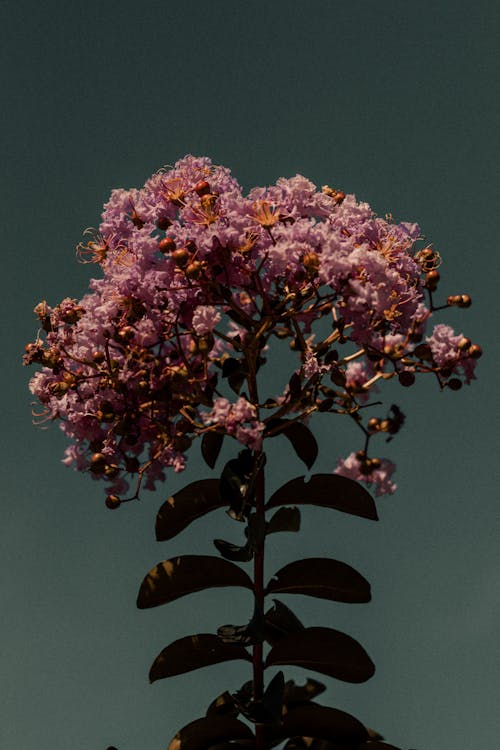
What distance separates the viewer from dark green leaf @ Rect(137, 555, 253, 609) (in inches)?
128

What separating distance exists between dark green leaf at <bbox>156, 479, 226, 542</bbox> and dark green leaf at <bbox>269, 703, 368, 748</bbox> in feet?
2.59

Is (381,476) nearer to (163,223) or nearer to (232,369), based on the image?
(232,369)

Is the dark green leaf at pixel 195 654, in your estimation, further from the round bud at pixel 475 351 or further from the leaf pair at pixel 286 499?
the round bud at pixel 475 351

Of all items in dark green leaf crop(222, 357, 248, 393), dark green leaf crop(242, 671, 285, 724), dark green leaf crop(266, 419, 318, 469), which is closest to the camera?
dark green leaf crop(242, 671, 285, 724)

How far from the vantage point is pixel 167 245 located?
10.4ft

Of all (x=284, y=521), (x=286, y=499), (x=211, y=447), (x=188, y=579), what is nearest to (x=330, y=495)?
(x=286, y=499)

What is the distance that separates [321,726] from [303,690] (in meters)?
0.31

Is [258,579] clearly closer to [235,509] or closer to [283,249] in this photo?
[235,509]

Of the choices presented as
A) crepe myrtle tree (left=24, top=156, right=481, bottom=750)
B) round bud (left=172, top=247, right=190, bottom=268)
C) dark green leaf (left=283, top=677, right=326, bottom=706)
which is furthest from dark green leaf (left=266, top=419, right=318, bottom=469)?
dark green leaf (left=283, top=677, right=326, bottom=706)

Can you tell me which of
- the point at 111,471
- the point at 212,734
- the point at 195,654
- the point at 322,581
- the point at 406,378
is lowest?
the point at 212,734

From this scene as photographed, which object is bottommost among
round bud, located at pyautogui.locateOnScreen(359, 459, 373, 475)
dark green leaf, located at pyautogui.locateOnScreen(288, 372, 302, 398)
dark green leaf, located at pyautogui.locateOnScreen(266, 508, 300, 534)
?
dark green leaf, located at pyautogui.locateOnScreen(266, 508, 300, 534)

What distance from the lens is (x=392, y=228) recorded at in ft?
11.5

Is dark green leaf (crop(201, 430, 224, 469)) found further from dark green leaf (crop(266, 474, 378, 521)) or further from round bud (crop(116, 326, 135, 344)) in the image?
round bud (crop(116, 326, 135, 344))

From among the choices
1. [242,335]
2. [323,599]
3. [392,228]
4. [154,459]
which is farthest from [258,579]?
[392,228]
